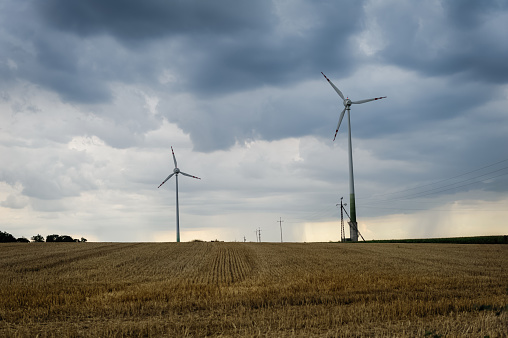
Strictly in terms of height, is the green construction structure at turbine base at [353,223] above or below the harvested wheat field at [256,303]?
above

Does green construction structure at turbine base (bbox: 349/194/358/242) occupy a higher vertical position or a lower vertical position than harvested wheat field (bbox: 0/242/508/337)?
higher

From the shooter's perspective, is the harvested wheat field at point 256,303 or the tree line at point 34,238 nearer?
the harvested wheat field at point 256,303

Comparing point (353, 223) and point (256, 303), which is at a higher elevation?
point (353, 223)

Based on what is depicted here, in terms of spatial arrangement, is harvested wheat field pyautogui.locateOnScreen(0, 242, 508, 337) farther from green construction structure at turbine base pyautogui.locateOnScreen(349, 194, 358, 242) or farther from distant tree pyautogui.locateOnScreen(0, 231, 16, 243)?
distant tree pyautogui.locateOnScreen(0, 231, 16, 243)

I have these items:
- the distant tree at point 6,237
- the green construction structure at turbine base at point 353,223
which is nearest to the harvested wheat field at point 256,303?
the green construction structure at turbine base at point 353,223

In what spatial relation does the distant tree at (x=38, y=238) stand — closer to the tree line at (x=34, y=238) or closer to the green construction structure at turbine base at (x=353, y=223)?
the tree line at (x=34, y=238)

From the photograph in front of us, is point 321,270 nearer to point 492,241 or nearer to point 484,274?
point 484,274

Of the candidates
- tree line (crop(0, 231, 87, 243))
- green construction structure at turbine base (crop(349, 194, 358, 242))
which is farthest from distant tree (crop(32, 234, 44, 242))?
green construction structure at turbine base (crop(349, 194, 358, 242))

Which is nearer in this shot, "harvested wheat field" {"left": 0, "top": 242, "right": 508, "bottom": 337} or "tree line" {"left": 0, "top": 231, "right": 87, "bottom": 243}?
"harvested wheat field" {"left": 0, "top": 242, "right": 508, "bottom": 337}

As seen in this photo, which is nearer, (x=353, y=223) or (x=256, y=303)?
(x=256, y=303)

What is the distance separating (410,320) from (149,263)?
863 inches

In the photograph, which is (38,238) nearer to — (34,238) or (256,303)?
(34,238)

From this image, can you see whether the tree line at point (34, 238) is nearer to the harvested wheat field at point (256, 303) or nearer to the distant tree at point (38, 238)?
the distant tree at point (38, 238)

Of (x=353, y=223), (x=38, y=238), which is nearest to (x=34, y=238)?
(x=38, y=238)
